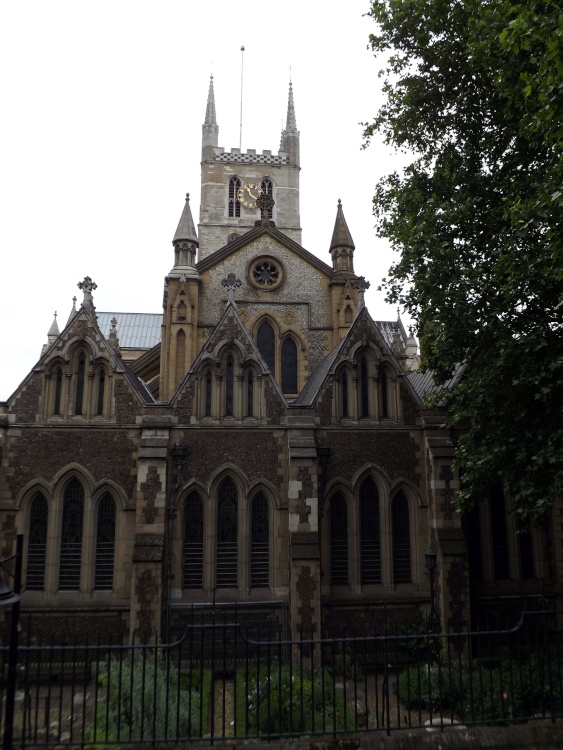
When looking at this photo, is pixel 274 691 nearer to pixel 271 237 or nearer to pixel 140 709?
pixel 140 709

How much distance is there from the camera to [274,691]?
10.2 m

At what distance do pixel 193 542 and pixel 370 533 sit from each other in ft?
15.8

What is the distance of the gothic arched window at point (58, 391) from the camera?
1584cm

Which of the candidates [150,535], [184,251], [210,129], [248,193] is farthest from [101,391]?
[210,129]

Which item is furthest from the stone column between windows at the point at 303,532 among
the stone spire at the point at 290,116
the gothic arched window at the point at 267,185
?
the stone spire at the point at 290,116

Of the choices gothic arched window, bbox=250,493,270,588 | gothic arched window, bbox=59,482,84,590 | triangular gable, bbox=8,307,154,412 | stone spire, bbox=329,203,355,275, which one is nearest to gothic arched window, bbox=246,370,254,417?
gothic arched window, bbox=250,493,270,588

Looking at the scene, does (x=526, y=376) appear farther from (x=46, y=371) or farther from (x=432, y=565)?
(x=46, y=371)

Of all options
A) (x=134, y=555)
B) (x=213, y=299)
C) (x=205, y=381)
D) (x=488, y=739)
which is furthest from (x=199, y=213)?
(x=488, y=739)

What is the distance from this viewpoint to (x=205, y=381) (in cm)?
1641

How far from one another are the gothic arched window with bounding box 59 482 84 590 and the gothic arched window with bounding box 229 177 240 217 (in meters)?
37.2

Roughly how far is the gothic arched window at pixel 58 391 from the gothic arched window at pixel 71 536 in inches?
75.9

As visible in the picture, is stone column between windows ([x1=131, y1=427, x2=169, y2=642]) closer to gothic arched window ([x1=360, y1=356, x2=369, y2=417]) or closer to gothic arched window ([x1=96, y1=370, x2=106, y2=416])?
gothic arched window ([x1=96, y1=370, x2=106, y2=416])

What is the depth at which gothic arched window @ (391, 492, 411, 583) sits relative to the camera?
629 inches

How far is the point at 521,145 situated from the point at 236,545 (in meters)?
11.8
